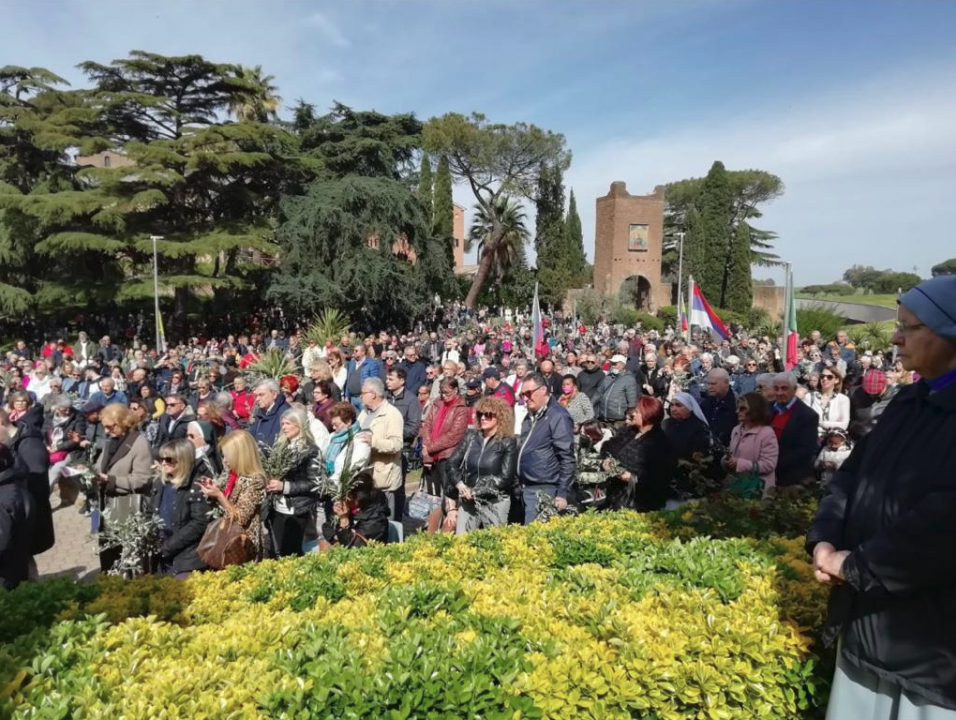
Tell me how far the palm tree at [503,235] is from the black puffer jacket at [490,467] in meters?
41.7

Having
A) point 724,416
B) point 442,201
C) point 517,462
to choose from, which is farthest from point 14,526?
point 442,201

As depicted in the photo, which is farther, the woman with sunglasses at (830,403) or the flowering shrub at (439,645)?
the woman with sunglasses at (830,403)

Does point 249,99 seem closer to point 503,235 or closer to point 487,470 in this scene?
point 503,235

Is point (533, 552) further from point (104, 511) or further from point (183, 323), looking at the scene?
point (183, 323)

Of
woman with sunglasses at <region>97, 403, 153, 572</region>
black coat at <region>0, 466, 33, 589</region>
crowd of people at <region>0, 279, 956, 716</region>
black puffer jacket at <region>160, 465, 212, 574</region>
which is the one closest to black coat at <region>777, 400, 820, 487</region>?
crowd of people at <region>0, 279, 956, 716</region>

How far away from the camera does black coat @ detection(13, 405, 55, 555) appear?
14.4ft

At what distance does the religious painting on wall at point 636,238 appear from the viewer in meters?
48.2

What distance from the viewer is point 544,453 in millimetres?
5238

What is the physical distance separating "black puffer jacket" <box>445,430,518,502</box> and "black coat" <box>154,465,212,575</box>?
194 cm

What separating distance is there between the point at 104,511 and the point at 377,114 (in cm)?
3319

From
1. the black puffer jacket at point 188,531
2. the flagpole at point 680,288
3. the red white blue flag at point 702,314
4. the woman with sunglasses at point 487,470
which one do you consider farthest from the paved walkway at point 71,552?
the flagpole at point 680,288

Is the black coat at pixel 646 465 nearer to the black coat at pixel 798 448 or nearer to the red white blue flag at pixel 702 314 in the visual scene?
the black coat at pixel 798 448

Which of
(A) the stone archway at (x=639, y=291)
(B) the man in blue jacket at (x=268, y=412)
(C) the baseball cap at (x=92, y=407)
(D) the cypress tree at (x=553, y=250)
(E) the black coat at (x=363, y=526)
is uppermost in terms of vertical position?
(D) the cypress tree at (x=553, y=250)

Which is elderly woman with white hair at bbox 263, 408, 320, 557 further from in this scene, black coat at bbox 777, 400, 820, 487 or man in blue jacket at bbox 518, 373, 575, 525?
black coat at bbox 777, 400, 820, 487
